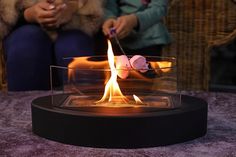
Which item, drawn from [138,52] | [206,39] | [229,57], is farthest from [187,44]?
[229,57]

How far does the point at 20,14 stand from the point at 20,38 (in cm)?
11

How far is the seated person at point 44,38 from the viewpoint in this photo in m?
1.35

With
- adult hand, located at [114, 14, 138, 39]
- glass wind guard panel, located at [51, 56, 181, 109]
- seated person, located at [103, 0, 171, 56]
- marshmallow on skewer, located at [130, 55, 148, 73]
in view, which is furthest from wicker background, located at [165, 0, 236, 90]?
marshmallow on skewer, located at [130, 55, 148, 73]

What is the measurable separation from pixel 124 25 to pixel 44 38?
0.24 metres

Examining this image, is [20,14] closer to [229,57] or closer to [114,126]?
[114,126]

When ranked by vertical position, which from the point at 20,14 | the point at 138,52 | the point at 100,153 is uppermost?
the point at 20,14

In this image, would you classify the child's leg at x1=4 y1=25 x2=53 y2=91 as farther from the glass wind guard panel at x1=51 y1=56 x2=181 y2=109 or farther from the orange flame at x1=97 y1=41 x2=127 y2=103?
the orange flame at x1=97 y1=41 x2=127 y2=103

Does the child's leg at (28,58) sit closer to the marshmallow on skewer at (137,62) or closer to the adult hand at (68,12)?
the adult hand at (68,12)

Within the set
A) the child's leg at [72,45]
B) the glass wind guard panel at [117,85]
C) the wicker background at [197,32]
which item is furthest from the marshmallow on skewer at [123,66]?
the wicker background at [197,32]

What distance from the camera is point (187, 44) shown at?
1740mm

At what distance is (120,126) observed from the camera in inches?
28.9

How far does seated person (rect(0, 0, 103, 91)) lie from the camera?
135cm

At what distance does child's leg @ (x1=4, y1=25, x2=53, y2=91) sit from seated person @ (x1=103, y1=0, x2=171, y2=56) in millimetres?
203

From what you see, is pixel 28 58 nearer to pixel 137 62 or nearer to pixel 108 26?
pixel 108 26
